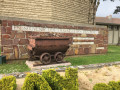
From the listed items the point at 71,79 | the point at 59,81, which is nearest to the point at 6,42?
the point at 59,81

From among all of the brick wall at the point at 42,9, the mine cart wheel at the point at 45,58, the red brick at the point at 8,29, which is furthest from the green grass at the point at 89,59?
the brick wall at the point at 42,9

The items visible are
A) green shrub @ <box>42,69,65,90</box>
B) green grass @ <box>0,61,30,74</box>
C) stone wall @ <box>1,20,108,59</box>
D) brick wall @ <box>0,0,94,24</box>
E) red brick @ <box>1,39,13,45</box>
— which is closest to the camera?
green shrub @ <box>42,69,65,90</box>

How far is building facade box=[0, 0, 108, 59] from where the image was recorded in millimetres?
5754

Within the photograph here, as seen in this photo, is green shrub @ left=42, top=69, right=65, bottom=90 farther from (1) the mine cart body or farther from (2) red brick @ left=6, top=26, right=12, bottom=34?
(2) red brick @ left=6, top=26, right=12, bottom=34

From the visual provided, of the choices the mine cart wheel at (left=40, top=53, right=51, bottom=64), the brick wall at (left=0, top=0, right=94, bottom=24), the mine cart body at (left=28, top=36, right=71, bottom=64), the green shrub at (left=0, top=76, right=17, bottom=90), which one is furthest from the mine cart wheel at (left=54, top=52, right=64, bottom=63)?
the brick wall at (left=0, top=0, right=94, bottom=24)

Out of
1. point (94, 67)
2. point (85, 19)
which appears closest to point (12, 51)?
point (94, 67)

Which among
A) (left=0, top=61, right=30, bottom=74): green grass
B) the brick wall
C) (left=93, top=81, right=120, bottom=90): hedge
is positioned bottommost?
(left=0, top=61, right=30, bottom=74): green grass

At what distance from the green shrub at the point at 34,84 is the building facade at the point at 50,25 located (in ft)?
9.79

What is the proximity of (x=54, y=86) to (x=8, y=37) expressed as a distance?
157 inches

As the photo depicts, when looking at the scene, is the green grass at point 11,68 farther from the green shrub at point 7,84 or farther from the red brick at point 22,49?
the green shrub at point 7,84

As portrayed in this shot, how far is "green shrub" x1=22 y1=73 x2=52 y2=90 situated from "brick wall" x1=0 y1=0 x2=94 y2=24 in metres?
8.63

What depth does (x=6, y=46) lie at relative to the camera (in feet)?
18.6

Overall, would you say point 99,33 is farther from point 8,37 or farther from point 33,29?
point 8,37

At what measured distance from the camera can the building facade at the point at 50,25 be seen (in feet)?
18.9
